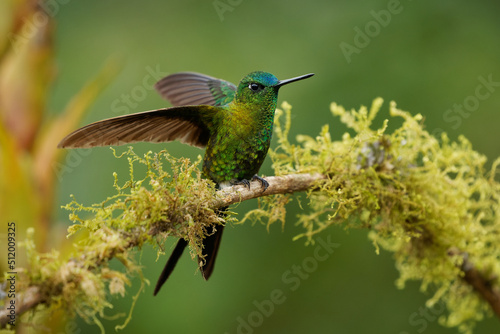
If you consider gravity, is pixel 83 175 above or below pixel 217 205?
above

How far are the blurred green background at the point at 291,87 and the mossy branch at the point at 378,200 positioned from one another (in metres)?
1.48

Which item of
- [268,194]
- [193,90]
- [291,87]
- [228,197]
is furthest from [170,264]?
[291,87]

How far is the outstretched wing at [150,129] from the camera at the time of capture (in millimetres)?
1531

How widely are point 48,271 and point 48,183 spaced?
1.04 m

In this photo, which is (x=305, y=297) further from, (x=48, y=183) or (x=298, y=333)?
(x=48, y=183)

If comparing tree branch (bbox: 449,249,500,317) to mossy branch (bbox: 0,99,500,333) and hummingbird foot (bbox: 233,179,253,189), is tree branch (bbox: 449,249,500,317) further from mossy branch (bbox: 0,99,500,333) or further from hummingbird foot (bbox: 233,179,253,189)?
hummingbird foot (bbox: 233,179,253,189)

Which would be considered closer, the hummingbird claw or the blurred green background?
the hummingbird claw

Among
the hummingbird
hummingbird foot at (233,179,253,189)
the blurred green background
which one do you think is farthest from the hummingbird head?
the blurred green background

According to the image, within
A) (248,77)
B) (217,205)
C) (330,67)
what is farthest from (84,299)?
(330,67)

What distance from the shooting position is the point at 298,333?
3.73 meters

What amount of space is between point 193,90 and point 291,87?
1398mm

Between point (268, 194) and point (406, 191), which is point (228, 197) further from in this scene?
point (406, 191)

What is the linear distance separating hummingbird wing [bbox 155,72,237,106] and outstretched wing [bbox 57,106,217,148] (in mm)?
531

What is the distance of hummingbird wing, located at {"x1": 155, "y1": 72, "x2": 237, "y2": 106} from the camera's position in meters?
2.54
